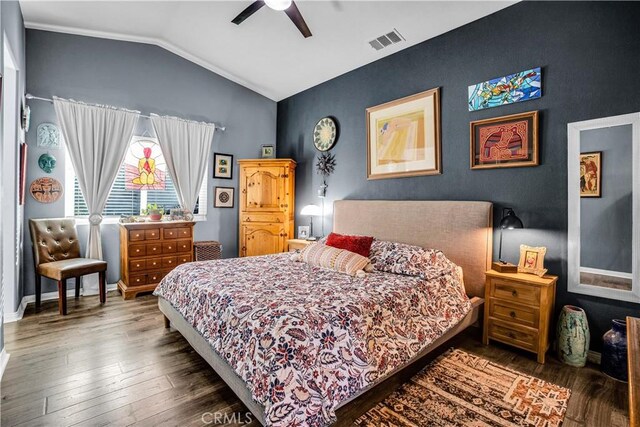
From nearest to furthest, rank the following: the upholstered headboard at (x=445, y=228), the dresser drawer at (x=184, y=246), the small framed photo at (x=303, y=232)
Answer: the upholstered headboard at (x=445, y=228) < the dresser drawer at (x=184, y=246) < the small framed photo at (x=303, y=232)

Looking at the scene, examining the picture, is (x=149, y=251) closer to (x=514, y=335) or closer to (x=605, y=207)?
(x=514, y=335)

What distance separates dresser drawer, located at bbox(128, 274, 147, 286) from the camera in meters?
3.95

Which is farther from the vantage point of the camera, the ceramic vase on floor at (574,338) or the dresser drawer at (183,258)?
the dresser drawer at (183,258)

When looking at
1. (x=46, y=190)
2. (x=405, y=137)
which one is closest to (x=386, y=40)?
(x=405, y=137)

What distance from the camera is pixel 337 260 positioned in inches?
114

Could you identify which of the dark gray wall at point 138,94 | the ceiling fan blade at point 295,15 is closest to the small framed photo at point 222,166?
the dark gray wall at point 138,94

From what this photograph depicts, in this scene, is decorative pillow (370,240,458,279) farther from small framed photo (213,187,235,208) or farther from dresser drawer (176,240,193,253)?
small framed photo (213,187,235,208)

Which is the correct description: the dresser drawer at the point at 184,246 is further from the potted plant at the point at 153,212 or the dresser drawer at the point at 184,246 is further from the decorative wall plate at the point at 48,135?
the decorative wall plate at the point at 48,135

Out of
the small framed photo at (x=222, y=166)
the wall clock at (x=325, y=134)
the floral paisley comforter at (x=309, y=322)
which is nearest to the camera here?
the floral paisley comforter at (x=309, y=322)

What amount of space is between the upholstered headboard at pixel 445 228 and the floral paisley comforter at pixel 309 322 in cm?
28

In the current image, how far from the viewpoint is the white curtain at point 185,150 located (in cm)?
454

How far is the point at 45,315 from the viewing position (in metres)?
3.29

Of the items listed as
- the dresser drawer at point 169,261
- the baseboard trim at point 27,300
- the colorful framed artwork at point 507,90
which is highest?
the colorful framed artwork at point 507,90

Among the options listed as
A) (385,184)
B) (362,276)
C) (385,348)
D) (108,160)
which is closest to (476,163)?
(385,184)
